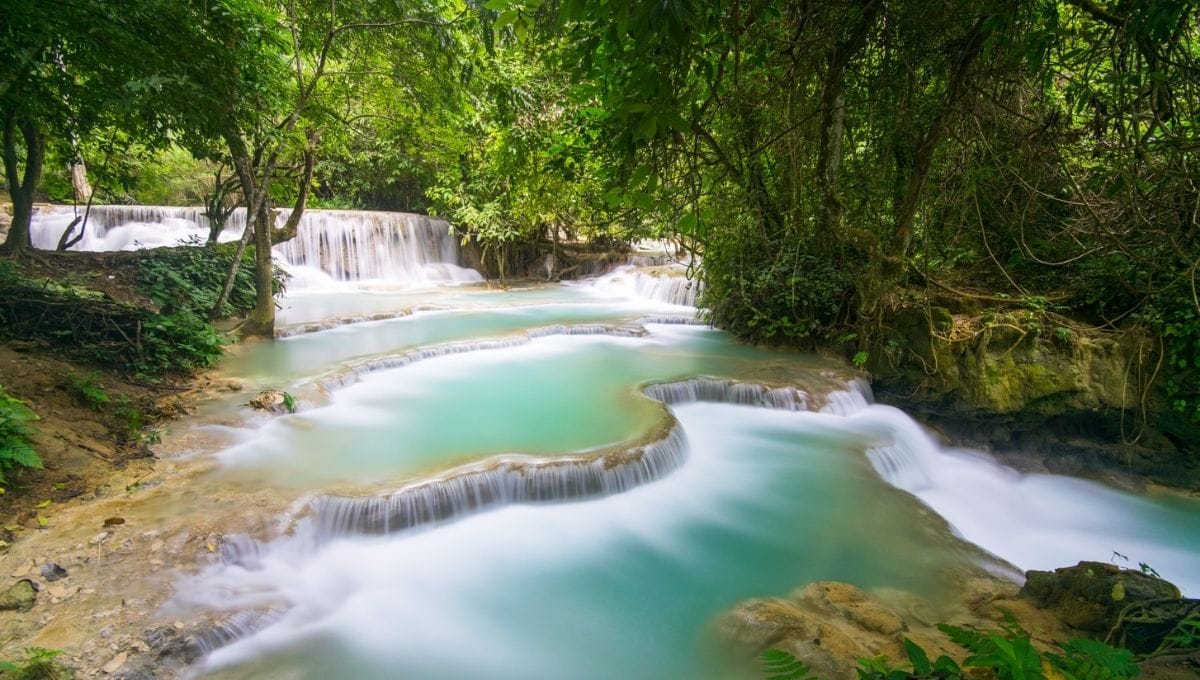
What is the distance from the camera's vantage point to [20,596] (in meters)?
2.87

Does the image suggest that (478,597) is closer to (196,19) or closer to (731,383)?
(731,383)

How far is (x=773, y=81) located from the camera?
3.98m

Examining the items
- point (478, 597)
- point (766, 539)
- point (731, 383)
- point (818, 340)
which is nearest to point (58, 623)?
point (478, 597)

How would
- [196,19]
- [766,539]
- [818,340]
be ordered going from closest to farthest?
1. [766,539]
2. [196,19]
3. [818,340]

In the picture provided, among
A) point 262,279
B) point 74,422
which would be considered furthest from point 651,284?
point 74,422

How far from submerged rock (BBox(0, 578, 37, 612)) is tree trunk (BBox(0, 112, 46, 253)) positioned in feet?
25.0

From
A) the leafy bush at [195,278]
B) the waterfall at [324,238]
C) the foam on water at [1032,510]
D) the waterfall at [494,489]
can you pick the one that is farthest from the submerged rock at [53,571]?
the waterfall at [324,238]

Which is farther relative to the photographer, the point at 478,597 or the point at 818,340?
the point at 818,340

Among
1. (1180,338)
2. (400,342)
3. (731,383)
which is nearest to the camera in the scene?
(1180,338)

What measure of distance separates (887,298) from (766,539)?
14.3 feet

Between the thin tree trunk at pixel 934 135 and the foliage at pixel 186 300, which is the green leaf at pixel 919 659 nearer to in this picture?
the thin tree trunk at pixel 934 135

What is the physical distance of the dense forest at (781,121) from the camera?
2646 millimetres

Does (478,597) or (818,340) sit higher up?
(818,340)

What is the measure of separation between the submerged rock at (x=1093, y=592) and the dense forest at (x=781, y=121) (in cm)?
140
